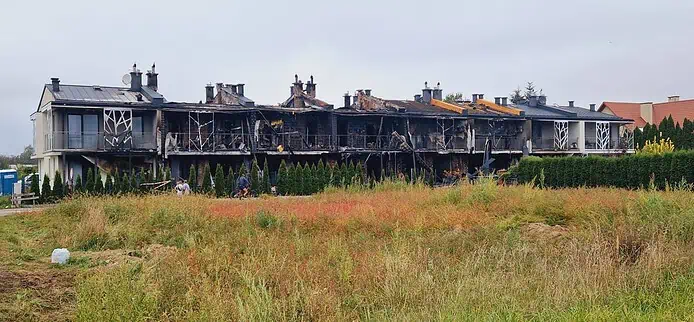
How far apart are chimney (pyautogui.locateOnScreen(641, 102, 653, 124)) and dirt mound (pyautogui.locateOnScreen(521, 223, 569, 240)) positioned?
56.4 metres

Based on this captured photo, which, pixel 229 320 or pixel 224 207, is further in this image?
pixel 224 207

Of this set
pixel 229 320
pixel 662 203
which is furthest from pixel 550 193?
pixel 229 320

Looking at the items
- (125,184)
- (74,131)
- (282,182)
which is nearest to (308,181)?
(282,182)

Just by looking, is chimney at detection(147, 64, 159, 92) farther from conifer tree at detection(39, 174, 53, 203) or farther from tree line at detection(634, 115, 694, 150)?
tree line at detection(634, 115, 694, 150)

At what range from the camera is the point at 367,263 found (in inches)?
405

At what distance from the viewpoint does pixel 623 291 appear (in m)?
8.93

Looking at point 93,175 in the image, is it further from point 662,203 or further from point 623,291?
point 623,291

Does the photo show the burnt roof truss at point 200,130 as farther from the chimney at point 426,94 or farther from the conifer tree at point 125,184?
the chimney at point 426,94

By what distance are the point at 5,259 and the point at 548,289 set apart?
973 centimetres

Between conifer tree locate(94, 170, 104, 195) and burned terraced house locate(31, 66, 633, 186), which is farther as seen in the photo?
burned terraced house locate(31, 66, 633, 186)

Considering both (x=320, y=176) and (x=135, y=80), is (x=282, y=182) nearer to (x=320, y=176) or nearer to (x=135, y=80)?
(x=320, y=176)

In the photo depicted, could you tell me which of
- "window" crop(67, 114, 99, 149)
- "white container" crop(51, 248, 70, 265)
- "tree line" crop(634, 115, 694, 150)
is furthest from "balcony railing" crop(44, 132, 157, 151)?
"tree line" crop(634, 115, 694, 150)

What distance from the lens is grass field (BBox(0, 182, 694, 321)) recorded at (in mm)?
7961

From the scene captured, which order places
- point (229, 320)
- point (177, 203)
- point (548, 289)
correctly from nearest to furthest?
point (229, 320)
point (548, 289)
point (177, 203)
